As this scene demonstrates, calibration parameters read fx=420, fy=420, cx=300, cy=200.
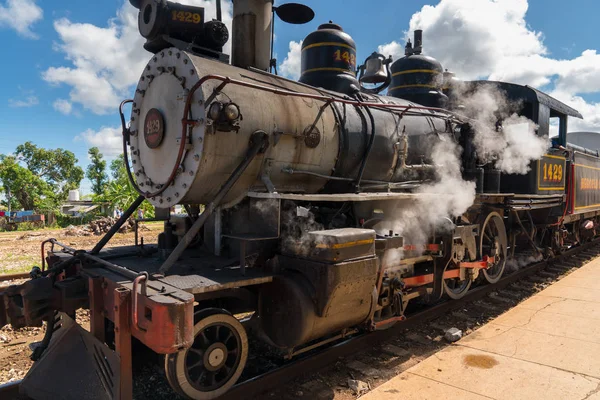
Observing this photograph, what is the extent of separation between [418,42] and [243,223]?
5011 millimetres

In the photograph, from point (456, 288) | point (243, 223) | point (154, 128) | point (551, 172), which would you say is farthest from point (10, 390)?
point (551, 172)

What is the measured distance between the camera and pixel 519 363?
4.06 m

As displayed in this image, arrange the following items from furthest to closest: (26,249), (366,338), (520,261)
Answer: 1. (26,249)
2. (520,261)
3. (366,338)

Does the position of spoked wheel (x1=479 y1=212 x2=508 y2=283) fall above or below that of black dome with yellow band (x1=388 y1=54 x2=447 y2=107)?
below

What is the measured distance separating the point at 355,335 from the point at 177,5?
3673mm

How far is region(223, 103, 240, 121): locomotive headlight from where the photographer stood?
3085 millimetres

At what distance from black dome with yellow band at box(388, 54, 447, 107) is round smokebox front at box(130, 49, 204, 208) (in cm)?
426

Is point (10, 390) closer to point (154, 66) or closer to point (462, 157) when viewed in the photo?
point (154, 66)

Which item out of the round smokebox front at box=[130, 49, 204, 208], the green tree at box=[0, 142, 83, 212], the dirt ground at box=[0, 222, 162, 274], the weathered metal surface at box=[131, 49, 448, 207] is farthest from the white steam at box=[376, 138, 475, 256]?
the green tree at box=[0, 142, 83, 212]

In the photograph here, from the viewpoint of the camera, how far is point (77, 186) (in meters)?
52.8

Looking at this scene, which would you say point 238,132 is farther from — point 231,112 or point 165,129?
point 165,129

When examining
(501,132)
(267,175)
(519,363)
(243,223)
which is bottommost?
(519,363)

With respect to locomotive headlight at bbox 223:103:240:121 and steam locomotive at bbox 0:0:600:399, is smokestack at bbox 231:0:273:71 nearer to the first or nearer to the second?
steam locomotive at bbox 0:0:600:399

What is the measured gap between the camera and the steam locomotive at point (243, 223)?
292cm
